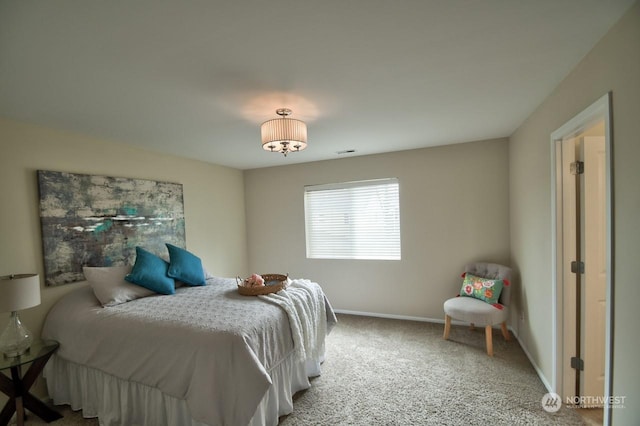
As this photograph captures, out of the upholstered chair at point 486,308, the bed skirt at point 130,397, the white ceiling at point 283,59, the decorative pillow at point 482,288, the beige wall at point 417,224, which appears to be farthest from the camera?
the beige wall at point 417,224

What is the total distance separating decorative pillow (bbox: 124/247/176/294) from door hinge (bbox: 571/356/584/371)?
11.3ft

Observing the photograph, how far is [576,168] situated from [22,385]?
434 centimetres

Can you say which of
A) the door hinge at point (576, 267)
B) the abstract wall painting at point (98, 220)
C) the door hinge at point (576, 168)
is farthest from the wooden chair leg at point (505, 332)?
the abstract wall painting at point (98, 220)

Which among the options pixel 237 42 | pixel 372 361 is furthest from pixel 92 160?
pixel 372 361

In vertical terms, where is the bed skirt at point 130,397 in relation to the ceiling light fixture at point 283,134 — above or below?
below

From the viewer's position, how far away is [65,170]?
2.62m

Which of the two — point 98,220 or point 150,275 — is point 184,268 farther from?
point 98,220

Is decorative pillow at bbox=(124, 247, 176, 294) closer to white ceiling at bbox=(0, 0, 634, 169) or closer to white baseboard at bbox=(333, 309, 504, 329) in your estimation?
white ceiling at bbox=(0, 0, 634, 169)

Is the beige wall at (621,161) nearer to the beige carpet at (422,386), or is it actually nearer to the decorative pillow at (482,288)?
the beige carpet at (422,386)

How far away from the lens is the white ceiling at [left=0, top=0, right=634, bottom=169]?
1.20 meters

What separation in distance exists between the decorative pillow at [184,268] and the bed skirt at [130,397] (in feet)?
3.38

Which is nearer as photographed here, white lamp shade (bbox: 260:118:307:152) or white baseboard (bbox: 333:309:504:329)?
white lamp shade (bbox: 260:118:307:152)

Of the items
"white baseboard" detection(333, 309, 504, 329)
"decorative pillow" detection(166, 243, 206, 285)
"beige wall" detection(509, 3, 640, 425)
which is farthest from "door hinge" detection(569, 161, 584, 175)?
"decorative pillow" detection(166, 243, 206, 285)

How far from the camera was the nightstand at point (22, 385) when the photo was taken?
2000mm
